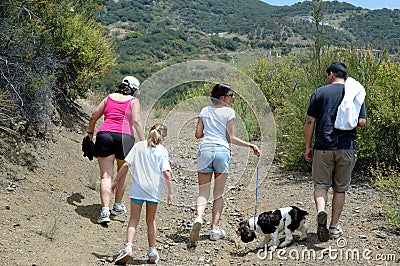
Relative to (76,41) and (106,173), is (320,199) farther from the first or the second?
(76,41)

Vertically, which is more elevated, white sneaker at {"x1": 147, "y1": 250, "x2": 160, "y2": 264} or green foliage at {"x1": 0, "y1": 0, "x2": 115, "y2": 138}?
green foliage at {"x1": 0, "y1": 0, "x2": 115, "y2": 138}

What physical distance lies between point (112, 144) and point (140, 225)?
3.98ft

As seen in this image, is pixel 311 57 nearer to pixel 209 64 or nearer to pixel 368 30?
pixel 209 64

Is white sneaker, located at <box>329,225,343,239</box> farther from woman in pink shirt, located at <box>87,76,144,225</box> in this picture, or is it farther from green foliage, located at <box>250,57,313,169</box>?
green foliage, located at <box>250,57,313,169</box>

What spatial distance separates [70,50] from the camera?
1007 cm

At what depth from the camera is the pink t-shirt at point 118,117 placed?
650cm

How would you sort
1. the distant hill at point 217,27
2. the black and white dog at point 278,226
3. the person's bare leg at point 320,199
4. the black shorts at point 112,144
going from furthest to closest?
the distant hill at point 217,27, the black shorts at point 112,144, the black and white dog at point 278,226, the person's bare leg at point 320,199

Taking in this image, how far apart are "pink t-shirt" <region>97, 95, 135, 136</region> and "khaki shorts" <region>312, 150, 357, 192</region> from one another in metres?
2.37

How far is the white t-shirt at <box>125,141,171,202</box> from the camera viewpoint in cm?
538

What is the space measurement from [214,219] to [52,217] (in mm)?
1987

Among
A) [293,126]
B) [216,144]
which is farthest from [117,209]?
[293,126]

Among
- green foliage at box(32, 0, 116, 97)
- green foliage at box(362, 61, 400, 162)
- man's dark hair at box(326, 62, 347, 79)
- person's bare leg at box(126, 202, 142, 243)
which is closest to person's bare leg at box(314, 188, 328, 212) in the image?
man's dark hair at box(326, 62, 347, 79)

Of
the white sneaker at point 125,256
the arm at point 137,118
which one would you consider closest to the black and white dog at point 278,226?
the white sneaker at point 125,256

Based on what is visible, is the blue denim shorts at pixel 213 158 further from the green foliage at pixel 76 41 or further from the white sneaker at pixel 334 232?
the green foliage at pixel 76 41
